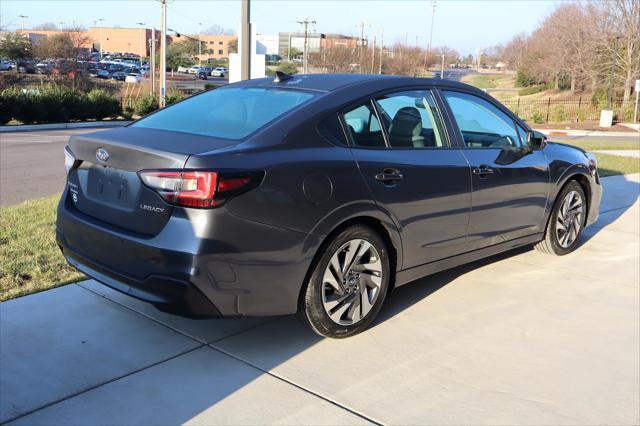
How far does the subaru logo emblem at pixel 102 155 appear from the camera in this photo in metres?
3.63

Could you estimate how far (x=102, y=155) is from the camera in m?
3.66

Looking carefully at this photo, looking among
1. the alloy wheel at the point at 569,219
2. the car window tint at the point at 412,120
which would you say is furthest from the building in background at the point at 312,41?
the car window tint at the point at 412,120

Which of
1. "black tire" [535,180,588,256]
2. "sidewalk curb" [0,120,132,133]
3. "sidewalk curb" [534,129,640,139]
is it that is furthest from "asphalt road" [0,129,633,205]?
"sidewalk curb" [534,129,640,139]

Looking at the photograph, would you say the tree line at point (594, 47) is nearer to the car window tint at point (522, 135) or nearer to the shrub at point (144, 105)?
the shrub at point (144, 105)

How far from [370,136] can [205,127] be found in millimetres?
1090

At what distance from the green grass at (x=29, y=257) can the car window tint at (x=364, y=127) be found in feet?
8.13

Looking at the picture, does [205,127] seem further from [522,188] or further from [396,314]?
[522,188]

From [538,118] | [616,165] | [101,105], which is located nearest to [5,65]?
[101,105]

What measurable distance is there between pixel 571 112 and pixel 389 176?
39.5 meters

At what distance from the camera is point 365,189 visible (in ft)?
12.8

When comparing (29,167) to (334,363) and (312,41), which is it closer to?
(334,363)

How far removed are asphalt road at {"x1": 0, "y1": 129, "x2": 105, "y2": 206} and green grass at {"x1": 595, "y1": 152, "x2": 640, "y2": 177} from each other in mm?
10088

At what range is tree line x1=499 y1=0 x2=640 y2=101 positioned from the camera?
40.9 meters

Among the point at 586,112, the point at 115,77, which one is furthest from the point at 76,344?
the point at 115,77
